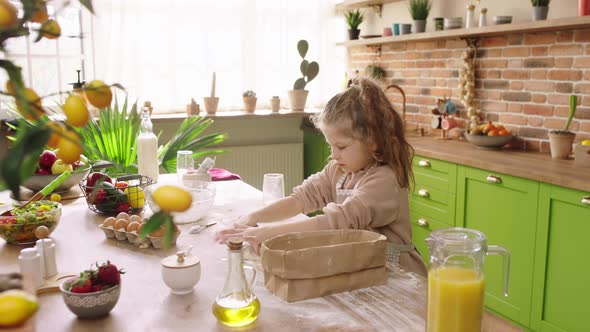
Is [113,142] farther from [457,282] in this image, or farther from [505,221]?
[457,282]

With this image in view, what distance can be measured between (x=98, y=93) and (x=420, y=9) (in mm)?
3779

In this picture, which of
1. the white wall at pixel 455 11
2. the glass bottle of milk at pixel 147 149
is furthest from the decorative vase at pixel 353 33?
the glass bottle of milk at pixel 147 149

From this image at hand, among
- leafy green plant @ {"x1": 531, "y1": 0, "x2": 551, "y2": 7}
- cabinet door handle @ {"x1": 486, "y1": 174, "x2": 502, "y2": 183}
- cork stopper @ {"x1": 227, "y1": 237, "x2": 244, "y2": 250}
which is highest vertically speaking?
leafy green plant @ {"x1": 531, "y1": 0, "x2": 551, "y2": 7}

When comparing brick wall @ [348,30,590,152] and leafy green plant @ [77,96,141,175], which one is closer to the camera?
leafy green plant @ [77,96,141,175]

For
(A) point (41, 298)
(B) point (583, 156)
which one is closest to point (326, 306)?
(A) point (41, 298)

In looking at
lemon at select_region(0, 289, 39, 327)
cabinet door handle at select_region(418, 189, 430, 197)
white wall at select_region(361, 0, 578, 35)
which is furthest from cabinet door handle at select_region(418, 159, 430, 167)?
lemon at select_region(0, 289, 39, 327)

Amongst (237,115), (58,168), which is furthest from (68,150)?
(237,115)

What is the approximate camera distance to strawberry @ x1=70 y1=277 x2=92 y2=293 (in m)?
1.10

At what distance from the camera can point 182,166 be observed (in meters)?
2.43

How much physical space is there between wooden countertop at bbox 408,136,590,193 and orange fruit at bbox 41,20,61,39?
2360 mm

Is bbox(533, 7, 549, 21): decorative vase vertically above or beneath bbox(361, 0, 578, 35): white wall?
beneath

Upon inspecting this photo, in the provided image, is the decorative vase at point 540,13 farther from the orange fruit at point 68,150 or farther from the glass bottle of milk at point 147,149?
the orange fruit at point 68,150

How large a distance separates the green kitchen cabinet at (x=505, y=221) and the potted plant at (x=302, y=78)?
193cm

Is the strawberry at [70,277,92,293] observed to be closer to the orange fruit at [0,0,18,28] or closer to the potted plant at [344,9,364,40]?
the orange fruit at [0,0,18,28]
